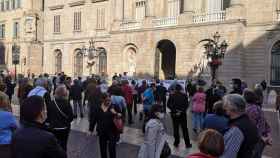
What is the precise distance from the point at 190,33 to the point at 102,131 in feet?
80.2

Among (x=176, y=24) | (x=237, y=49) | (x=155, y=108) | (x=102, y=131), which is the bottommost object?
(x=102, y=131)

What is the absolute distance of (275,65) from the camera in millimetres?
29297

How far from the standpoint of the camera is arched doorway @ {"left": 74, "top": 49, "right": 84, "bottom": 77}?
151 feet

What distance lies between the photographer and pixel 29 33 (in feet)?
177

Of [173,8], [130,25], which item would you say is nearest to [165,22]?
[173,8]

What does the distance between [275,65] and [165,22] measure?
972cm

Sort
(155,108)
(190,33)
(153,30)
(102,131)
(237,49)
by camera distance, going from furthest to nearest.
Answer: (153,30), (190,33), (237,49), (102,131), (155,108)

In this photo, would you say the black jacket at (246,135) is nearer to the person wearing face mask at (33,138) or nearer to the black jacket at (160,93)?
the person wearing face mask at (33,138)

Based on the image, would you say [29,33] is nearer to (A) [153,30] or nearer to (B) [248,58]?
(A) [153,30]

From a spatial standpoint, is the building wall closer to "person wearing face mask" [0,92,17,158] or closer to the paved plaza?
the paved plaza

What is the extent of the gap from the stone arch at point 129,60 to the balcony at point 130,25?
5.11ft

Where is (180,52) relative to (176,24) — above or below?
below

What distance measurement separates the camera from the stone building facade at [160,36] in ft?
97.8

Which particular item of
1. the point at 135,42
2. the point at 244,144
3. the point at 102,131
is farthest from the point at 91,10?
the point at 244,144
